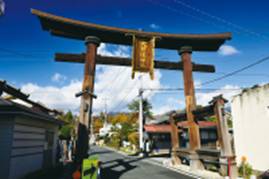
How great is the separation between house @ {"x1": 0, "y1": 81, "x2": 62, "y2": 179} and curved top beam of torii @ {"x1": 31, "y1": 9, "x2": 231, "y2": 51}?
3725mm

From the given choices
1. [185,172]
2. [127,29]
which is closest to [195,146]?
[185,172]

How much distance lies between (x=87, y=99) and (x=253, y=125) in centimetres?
→ 849

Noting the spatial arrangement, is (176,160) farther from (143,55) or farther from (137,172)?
Answer: (143,55)

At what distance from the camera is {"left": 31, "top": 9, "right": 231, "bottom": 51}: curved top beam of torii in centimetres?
927

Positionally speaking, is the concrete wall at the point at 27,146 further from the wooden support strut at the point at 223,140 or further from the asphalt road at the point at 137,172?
the wooden support strut at the point at 223,140

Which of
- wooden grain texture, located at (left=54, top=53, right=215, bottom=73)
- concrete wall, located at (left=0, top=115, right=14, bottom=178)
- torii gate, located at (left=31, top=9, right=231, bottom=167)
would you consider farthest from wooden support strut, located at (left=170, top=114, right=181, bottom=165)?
concrete wall, located at (left=0, top=115, right=14, bottom=178)

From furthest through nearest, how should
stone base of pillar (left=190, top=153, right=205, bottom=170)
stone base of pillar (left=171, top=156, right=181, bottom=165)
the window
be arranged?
stone base of pillar (left=171, top=156, right=181, bottom=165) → the window → stone base of pillar (left=190, top=153, right=205, bottom=170)

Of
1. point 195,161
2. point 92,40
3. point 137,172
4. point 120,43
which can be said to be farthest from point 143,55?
point 137,172

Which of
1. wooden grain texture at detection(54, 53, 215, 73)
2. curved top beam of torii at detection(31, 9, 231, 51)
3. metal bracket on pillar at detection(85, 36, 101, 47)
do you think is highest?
curved top beam of torii at detection(31, 9, 231, 51)

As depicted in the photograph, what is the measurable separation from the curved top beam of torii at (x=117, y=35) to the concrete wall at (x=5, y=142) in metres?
4.37

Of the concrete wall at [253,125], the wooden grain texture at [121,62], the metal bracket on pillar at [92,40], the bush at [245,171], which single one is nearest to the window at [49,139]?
the wooden grain texture at [121,62]

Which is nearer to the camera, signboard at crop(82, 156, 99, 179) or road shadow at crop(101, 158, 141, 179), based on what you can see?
signboard at crop(82, 156, 99, 179)

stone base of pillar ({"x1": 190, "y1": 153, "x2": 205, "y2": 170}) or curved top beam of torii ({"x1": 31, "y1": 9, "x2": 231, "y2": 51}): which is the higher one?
curved top beam of torii ({"x1": 31, "y1": 9, "x2": 231, "y2": 51})

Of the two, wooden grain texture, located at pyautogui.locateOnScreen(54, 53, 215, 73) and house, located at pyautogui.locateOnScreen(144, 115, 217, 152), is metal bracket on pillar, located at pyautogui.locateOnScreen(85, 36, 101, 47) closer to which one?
wooden grain texture, located at pyautogui.locateOnScreen(54, 53, 215, 73)
